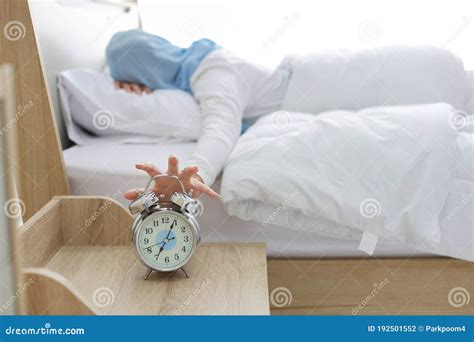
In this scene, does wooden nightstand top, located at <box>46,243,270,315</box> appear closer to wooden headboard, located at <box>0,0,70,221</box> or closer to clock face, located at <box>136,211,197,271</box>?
clock face, located at <box>136,211,197,271</box>

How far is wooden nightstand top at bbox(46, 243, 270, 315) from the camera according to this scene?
43.6 inches

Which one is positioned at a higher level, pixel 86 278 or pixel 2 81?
pixel 2 81

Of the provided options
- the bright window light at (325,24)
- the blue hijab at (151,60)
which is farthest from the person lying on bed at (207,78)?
the bright window light at (325,24)

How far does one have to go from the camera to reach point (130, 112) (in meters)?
1.71

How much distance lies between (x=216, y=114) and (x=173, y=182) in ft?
1.25

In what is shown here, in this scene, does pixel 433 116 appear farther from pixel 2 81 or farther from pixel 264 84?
pixel 2 81

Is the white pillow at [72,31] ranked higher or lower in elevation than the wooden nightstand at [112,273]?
higher

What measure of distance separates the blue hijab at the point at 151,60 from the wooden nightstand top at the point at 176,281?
0.61 metres

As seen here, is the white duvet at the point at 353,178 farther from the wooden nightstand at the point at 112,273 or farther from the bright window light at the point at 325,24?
the bright window light at the point at 325,24

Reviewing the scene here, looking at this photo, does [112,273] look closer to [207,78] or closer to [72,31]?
[207,78]

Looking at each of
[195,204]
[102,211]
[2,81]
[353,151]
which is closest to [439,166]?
[353,151]

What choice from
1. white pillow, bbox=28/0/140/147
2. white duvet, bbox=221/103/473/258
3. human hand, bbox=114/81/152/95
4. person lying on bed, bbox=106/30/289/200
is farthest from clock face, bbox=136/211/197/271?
human hand, bbox=114/81/152/95

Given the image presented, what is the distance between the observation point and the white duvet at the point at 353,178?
4.49ft
